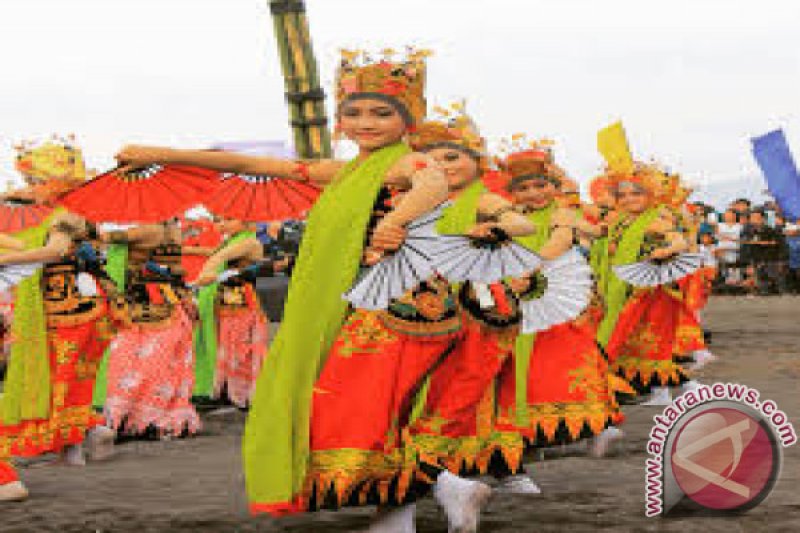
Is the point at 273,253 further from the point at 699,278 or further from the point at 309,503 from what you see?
the point at 309,503

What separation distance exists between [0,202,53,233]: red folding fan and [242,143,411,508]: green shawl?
11.1ft

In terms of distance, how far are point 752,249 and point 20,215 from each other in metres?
19.7

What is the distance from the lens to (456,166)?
5.55 metres

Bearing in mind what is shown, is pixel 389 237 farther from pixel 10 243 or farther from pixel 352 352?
pixel 10 243

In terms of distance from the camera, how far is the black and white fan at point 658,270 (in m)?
8.86

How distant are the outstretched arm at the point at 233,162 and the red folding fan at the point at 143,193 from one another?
0.29 metres

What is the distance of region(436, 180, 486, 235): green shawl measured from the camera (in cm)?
527

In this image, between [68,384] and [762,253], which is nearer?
[68,384]

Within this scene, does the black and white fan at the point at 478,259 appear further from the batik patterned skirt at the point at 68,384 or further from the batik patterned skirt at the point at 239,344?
the batik patterned skirt at the point at 239,344

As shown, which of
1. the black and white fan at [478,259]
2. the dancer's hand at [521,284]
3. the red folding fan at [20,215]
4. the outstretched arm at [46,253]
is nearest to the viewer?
the black and white fan at [478,259]

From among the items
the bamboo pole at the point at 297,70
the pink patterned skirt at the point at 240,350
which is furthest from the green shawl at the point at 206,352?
the bamboo pole at the point at 297,70

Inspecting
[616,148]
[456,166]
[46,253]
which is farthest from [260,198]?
[616,148]

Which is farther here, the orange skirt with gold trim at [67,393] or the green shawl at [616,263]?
the green shawl at [616,263]

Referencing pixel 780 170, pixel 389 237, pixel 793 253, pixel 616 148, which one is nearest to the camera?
pixel 389 237
